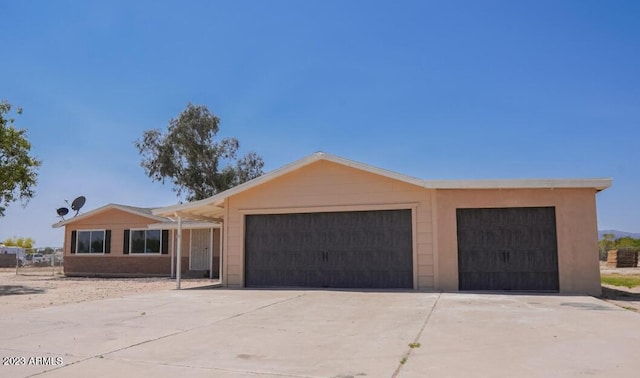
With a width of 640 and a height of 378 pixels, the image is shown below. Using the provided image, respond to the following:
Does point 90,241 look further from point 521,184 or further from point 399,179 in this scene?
point 521,184

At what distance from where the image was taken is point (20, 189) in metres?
20.0

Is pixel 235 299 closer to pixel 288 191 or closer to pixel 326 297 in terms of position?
pixel 326 297

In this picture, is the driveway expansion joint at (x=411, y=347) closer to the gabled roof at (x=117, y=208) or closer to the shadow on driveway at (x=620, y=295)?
the shadow on driveway at (x=620, y=295)

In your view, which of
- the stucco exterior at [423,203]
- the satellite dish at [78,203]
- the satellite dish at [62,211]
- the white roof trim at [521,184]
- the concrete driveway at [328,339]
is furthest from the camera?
the satellite dish at [78,203]

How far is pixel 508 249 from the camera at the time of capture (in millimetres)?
13234

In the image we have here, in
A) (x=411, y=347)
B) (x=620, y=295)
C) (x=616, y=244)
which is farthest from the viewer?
(x=616, y=244)

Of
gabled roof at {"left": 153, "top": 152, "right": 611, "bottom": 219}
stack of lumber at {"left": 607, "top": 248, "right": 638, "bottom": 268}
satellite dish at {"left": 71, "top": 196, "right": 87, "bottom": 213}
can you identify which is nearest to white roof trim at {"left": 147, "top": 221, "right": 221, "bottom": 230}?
gabled roof at {"left": 153, "top": 152, "right": 611, "bottom": 219}

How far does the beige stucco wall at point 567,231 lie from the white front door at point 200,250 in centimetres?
1292

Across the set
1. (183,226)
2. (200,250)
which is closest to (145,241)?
(200,250)

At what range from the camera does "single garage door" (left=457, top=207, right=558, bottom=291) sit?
42.9ft

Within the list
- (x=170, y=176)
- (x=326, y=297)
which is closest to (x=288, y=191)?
(x=326, y=297)

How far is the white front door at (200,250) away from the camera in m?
23.3

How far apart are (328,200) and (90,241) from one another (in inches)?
615

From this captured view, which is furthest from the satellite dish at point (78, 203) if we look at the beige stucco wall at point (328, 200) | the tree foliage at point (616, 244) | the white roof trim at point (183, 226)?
the tree foliage at point (616, 244)
